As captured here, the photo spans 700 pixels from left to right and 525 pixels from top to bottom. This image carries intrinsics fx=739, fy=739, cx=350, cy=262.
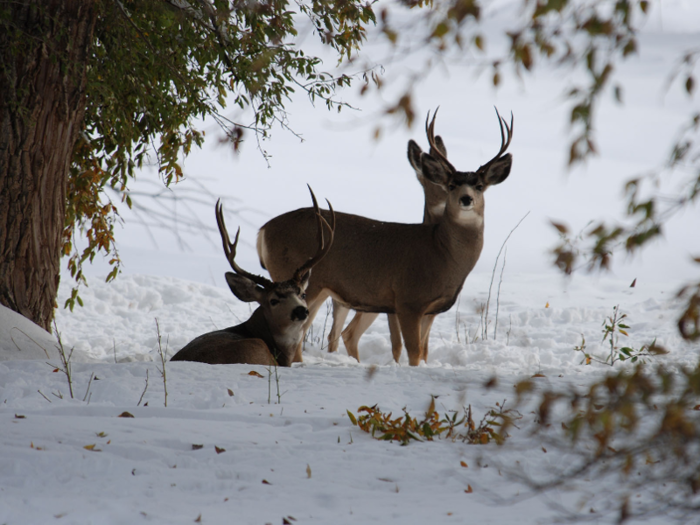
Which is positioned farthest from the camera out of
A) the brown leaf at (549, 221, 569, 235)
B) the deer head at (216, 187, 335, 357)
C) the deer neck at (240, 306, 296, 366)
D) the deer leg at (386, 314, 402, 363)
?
the deer leg at (386, 314, 402, 363)

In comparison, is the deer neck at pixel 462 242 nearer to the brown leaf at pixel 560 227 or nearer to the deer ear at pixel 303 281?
the deer ear at pixel 303 281

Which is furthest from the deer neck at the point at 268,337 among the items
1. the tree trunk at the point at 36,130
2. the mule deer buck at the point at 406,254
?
the tree trunk at the point at 36,130

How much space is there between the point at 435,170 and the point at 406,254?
934 millimetres

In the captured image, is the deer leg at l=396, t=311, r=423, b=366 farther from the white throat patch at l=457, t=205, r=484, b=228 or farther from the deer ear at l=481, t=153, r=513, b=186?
the deer ear at l=481, t=153, r=513, b=186

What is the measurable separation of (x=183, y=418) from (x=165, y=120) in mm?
4591

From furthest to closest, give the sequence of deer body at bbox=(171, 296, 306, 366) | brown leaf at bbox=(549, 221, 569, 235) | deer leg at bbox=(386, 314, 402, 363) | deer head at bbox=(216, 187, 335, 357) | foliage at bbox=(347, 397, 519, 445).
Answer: deer leg at bbox=(386, 314, 402, 363), deer head at bbox=(216, 187, 335, 357), deer body at bbox=(171, 296, 306, 366), foliage at bbox=(347, 397, 519, 445), brown leaf at bbox=(549, 221, 569, 235)

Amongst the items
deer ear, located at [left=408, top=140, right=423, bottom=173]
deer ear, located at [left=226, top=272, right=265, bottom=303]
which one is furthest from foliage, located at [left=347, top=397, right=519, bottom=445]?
deer ear, located at [left=408, top=140, right=423, bottom=173]

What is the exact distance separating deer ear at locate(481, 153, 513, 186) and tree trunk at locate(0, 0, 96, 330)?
4144mm

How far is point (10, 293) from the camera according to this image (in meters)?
7.01

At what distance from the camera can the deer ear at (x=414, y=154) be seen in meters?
8.84

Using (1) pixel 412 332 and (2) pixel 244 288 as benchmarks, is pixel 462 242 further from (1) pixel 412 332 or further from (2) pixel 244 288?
(2) pixel 244 288

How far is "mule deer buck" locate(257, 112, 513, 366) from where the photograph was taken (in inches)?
298

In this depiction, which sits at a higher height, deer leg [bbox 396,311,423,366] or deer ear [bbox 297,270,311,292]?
deer ear [bbox 297,270,311,292]

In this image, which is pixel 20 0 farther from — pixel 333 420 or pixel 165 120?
pixel 333 420
